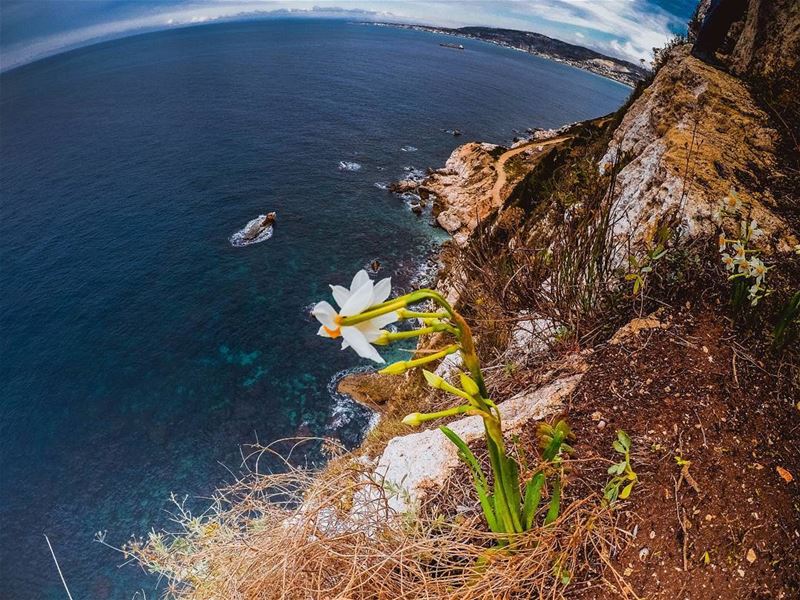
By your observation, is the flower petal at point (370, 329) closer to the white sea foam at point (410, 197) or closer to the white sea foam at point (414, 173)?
the white sea foam at point (410, 197)

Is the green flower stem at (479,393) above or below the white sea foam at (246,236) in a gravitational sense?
above

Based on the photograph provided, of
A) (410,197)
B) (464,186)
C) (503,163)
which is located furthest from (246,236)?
(503,163)

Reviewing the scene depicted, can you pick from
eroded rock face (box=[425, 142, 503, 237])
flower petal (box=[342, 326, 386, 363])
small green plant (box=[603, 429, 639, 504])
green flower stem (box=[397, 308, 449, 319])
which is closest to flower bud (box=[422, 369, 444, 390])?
green flower stem (box=[397, 308, 449, 319])

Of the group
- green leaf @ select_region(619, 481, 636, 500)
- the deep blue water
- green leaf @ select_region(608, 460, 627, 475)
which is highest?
green leaf @ select_region(608, 460, 627, 475)

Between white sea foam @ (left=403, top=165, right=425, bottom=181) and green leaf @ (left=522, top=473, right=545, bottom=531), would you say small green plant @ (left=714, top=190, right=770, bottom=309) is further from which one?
white sea foam @ (left=403, top=165, right=425, bottom=181)

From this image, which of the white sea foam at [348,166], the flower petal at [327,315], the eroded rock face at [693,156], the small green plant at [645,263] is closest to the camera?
the flower petal at [327,315]

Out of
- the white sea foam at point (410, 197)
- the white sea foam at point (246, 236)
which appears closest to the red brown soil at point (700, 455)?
the white sea foam at point (246, 236)
